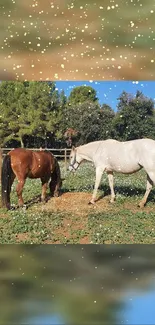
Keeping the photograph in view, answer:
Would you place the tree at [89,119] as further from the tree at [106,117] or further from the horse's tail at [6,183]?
the horse's tail at [6,183]

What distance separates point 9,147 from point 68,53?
1.44 ft

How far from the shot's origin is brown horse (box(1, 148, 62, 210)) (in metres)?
1.67

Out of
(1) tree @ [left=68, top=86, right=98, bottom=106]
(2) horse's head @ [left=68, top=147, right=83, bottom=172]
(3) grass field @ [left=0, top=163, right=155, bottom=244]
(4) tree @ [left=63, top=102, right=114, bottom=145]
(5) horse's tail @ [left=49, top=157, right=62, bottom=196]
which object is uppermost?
(1) tree @ [left=68, top=86, right=98, bottom=106]

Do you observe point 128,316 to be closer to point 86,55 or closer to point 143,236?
point 143,236

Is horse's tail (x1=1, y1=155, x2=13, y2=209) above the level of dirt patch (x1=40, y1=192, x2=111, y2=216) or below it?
above

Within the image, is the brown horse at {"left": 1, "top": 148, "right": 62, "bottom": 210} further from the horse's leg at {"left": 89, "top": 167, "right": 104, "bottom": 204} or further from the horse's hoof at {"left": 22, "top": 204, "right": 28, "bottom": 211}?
the horse's leg at {"left": 89, "top": 167, "right": 104, "bottom": 204}

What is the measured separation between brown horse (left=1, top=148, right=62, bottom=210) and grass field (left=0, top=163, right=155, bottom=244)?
0.02 m

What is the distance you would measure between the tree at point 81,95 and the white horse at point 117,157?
0.18m

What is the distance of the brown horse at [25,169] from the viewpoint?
1.67m

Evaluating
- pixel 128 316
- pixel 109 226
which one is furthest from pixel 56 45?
pixel 128 316

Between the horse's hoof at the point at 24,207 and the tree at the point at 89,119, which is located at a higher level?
the tree at the point at 89,119

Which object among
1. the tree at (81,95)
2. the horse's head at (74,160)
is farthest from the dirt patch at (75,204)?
the tree at (81,95)

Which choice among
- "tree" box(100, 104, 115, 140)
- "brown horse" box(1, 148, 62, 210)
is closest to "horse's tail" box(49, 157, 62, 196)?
"brown horse" box(1, 148, 62, 210)

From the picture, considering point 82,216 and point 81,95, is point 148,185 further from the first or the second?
point 81,95
